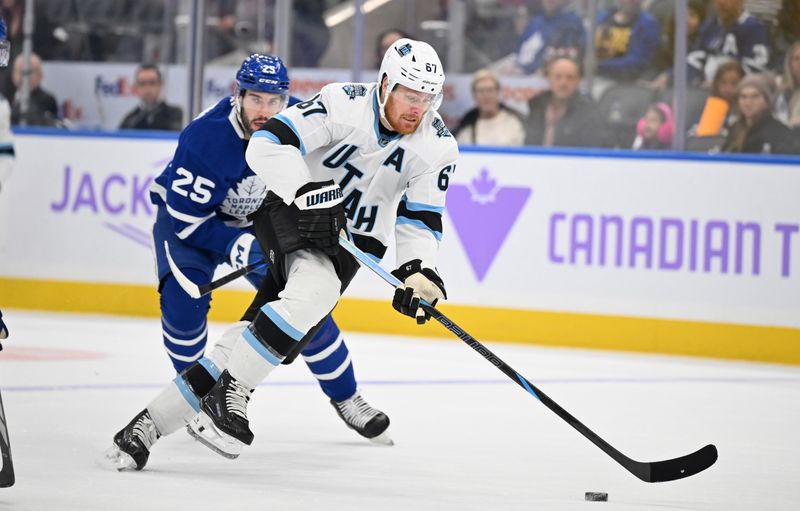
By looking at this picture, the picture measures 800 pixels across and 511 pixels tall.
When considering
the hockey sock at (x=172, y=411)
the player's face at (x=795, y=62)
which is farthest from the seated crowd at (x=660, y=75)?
the hockey sock at (x=172, y=411)

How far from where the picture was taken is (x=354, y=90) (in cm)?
345

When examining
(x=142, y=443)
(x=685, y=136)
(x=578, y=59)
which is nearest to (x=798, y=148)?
(x=685, y=136)

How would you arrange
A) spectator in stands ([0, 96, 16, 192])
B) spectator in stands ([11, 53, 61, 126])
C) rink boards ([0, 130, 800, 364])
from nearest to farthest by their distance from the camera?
spectator in stands ([0, 96, 16, 192])
rink boards ([0, 130, 800, 364])
spectator in stands ([11, 53, 61, 126])

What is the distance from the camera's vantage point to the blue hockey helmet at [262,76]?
3.77 meters

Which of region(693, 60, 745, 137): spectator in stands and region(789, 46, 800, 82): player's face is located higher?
region(789, 46, 800, 82): player's face

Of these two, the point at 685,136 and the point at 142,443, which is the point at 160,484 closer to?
the point at 142,443

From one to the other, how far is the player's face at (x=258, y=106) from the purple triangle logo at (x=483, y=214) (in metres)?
2.55

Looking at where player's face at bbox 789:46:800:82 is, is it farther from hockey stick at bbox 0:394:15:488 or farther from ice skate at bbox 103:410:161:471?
hockey stick at bbox 0:394:15:488

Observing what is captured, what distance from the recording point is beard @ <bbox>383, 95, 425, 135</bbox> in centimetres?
338

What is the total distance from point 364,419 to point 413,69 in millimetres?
1105

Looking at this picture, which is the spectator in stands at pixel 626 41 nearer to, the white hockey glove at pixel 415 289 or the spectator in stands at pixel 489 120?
the spectator in stands at pixel 489 120

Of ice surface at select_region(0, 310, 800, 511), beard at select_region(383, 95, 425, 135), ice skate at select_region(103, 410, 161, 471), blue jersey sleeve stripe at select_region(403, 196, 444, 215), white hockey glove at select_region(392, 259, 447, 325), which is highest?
beard at select_region(383, 95, 425, 135)

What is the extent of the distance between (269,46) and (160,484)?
4.23 m

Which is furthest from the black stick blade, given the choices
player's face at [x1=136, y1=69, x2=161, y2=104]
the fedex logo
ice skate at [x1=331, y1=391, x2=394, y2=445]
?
the fedex logo
